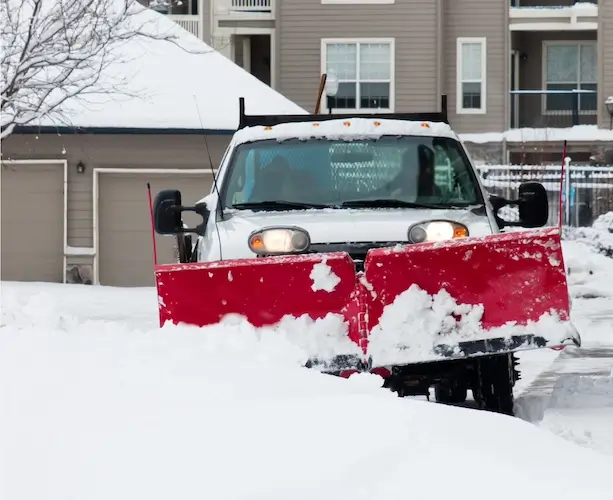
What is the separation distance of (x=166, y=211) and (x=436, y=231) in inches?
68.5

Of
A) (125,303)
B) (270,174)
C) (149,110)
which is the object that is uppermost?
(149,110)

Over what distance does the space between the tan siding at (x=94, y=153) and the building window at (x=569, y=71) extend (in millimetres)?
16286

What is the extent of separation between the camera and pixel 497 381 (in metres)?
8.64

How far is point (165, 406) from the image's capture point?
550 centimetres

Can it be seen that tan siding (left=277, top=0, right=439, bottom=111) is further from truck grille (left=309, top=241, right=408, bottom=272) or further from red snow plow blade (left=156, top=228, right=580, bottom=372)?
red snow plow blade (left=156, top=228, right=580, bottom=372)

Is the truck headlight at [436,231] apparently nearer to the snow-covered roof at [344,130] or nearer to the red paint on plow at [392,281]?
the red paint on plow at [392,281]

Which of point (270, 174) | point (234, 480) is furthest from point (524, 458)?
point (270, 174)

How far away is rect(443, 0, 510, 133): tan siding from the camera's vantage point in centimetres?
3506

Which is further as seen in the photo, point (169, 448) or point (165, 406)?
point (165, 406)

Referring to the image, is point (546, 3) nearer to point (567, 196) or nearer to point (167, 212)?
point (567, 196)

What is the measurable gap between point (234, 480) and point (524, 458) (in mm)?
1107

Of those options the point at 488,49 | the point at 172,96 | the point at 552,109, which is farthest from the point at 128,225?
the point at 552,109

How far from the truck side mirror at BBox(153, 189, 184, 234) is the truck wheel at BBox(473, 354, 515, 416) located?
2.15 metres

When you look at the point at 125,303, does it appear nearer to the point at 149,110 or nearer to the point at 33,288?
the point at 33,288
